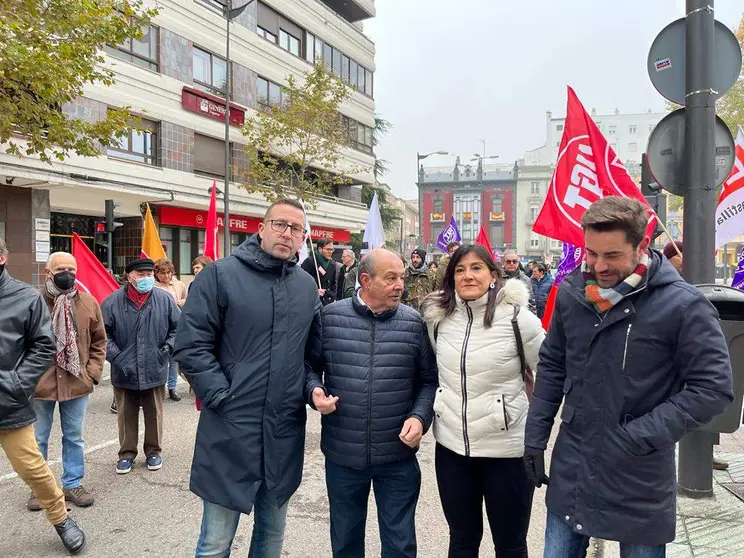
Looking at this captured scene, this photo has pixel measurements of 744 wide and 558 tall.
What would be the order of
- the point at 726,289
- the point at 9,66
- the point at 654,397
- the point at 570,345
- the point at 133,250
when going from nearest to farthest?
the point at 654,397, the point at 570,345, the point at 726,289, the point at 9,66, the point at 133,250

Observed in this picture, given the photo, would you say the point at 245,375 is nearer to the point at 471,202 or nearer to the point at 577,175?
the point at 577,175

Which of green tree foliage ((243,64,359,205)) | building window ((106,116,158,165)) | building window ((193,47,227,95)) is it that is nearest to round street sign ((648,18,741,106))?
building window ((106,116,158,165))

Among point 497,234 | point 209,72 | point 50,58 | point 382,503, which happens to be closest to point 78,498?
point 382,503

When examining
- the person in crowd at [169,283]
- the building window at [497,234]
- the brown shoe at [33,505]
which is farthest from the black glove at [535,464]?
the building window at [497,234]

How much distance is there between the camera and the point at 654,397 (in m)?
2.14

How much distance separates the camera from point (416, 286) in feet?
32.3

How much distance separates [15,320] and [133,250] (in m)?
18.8

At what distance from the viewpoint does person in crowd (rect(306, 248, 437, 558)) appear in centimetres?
283

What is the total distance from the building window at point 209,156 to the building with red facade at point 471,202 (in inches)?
2820

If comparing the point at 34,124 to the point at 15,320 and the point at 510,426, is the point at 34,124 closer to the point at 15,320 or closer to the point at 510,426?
the point at 15,320

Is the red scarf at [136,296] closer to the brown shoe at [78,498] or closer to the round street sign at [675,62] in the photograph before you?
the brown shoe at [78,498]

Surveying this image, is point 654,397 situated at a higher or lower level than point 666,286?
lower

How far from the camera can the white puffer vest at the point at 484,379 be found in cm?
273

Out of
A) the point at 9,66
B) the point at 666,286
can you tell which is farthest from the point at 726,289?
the point at 9,66
